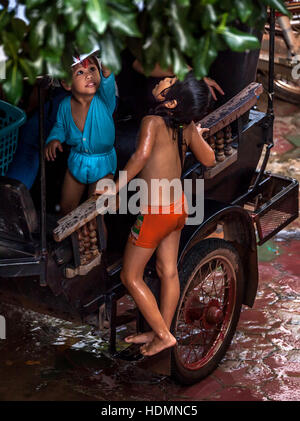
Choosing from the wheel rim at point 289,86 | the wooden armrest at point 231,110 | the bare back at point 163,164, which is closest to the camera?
the bare back at point 163,164

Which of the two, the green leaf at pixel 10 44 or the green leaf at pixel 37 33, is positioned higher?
the green leaf at pixel 37 33

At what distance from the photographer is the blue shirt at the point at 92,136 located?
3961 mm

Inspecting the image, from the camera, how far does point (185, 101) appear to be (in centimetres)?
351

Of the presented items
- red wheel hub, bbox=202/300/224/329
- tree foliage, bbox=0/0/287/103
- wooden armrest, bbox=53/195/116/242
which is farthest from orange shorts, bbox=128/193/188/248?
tree foliage, bbox=0/0/287/103

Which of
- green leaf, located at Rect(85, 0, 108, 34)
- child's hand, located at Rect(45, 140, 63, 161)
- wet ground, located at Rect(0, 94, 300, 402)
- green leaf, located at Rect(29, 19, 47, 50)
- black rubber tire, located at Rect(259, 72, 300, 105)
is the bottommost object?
black rubber tire, located at Rect(259, 72, 300, 105)

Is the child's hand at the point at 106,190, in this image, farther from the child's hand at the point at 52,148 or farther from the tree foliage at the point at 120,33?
the tree foliage at the point at 120,33

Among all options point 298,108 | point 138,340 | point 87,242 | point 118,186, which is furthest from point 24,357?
point 298,108

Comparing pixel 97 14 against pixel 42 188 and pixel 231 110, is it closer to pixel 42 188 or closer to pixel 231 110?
pixel 42 188

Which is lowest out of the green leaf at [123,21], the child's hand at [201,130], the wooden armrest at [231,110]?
the wooden armrest at [231,110]

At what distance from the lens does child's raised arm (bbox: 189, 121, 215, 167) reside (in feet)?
12.5

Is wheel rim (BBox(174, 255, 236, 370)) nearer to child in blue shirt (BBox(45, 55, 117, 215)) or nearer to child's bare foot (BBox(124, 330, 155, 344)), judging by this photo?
child's bare foot (BBox(124, 330, 155, 344))

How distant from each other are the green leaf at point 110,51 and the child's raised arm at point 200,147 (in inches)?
56.3

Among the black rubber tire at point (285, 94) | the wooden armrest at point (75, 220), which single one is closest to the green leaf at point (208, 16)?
the wooden armrest at point (75, 220)

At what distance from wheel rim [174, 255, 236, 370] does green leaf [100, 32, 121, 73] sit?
6.26 feet
